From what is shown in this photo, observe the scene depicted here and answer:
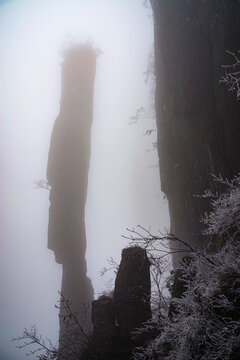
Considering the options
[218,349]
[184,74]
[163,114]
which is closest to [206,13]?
[184,74]

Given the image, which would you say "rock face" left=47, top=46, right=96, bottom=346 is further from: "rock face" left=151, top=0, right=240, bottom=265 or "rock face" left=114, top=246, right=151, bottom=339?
"rock face" left=114, top=246, right=151, bottom=339

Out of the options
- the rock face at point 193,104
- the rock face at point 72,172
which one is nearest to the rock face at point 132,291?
the rock face at point 193,104

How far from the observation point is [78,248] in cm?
1906

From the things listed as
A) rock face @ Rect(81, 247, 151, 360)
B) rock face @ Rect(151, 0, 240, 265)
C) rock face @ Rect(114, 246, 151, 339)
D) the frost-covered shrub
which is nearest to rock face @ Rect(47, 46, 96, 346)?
rock face @ Rect(151, 0, 240, 265)

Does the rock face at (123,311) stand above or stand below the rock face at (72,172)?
below

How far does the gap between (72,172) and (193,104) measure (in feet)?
41.7

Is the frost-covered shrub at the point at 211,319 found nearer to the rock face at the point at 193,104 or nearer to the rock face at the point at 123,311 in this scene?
the rock face at the point at 123,311

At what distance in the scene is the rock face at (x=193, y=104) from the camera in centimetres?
814

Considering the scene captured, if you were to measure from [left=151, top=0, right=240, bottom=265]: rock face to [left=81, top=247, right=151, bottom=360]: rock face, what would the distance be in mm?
3416

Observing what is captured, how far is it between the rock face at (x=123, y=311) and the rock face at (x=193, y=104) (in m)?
3.42

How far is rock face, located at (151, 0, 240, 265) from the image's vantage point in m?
8.14

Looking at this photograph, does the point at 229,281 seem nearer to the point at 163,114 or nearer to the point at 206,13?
the point at 163,114

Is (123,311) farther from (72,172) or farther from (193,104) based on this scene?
(72,172)

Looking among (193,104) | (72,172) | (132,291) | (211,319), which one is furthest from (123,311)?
(72,172)
